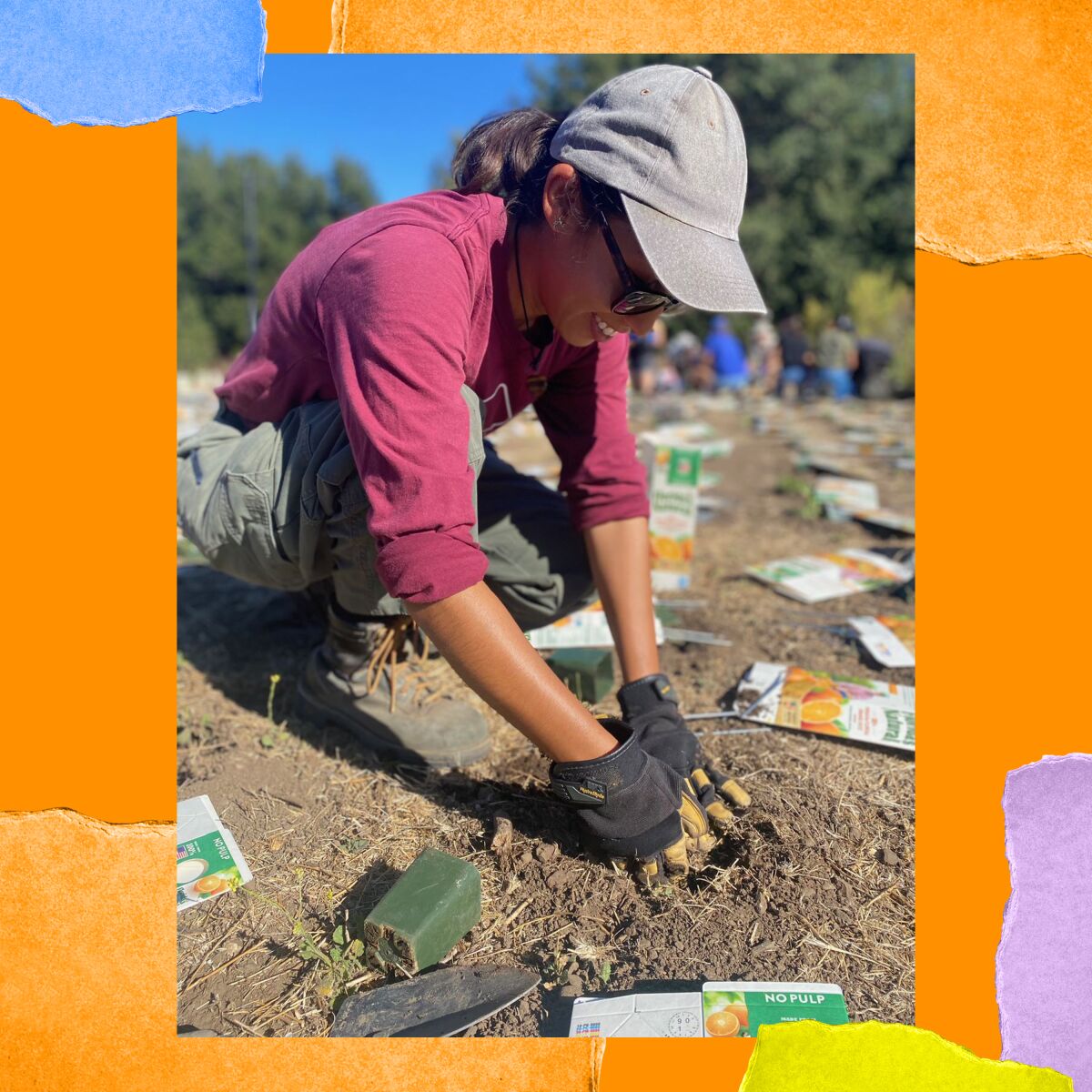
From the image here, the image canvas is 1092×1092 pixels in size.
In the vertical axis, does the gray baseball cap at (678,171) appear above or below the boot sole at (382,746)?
above

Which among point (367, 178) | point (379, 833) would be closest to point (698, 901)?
point (379, 833)

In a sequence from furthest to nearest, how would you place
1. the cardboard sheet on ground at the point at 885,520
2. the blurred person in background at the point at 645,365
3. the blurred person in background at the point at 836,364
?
the blurred person in background at the point at 836,364 → the blurred person in background at the point at 645,365 → the cardboard sheet on ground at the point at 885,520

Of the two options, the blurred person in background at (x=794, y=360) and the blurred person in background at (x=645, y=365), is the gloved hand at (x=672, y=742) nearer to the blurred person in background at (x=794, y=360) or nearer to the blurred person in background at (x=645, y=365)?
the blurred person in background at (x=645, y=365)

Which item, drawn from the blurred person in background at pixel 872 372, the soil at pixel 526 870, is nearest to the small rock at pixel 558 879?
the soil at pixel 526 870

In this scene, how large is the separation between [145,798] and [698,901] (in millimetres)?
1005

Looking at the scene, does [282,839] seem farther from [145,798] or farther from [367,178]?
[367,178]

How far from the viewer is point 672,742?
6.00 feet

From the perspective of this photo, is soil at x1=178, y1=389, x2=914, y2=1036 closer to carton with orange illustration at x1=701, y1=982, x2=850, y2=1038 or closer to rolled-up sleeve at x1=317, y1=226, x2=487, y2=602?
carton with orange illustration at x1=701, y1=982, x2=850, y2=1038

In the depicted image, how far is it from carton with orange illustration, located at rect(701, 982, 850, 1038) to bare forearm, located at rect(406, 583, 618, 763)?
0.45m

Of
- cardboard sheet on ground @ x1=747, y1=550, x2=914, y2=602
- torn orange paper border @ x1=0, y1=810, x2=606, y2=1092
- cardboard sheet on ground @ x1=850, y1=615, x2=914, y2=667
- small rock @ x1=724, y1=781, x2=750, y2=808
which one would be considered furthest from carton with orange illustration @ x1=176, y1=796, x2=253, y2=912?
cardboard sheet on ground @ x1=747, y1=550, x2=914, y2=602

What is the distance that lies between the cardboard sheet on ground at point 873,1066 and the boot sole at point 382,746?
2.98ft

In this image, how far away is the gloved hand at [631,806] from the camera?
1.56 m

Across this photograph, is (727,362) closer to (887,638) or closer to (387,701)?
(887,638)

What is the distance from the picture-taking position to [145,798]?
4.91 ft
